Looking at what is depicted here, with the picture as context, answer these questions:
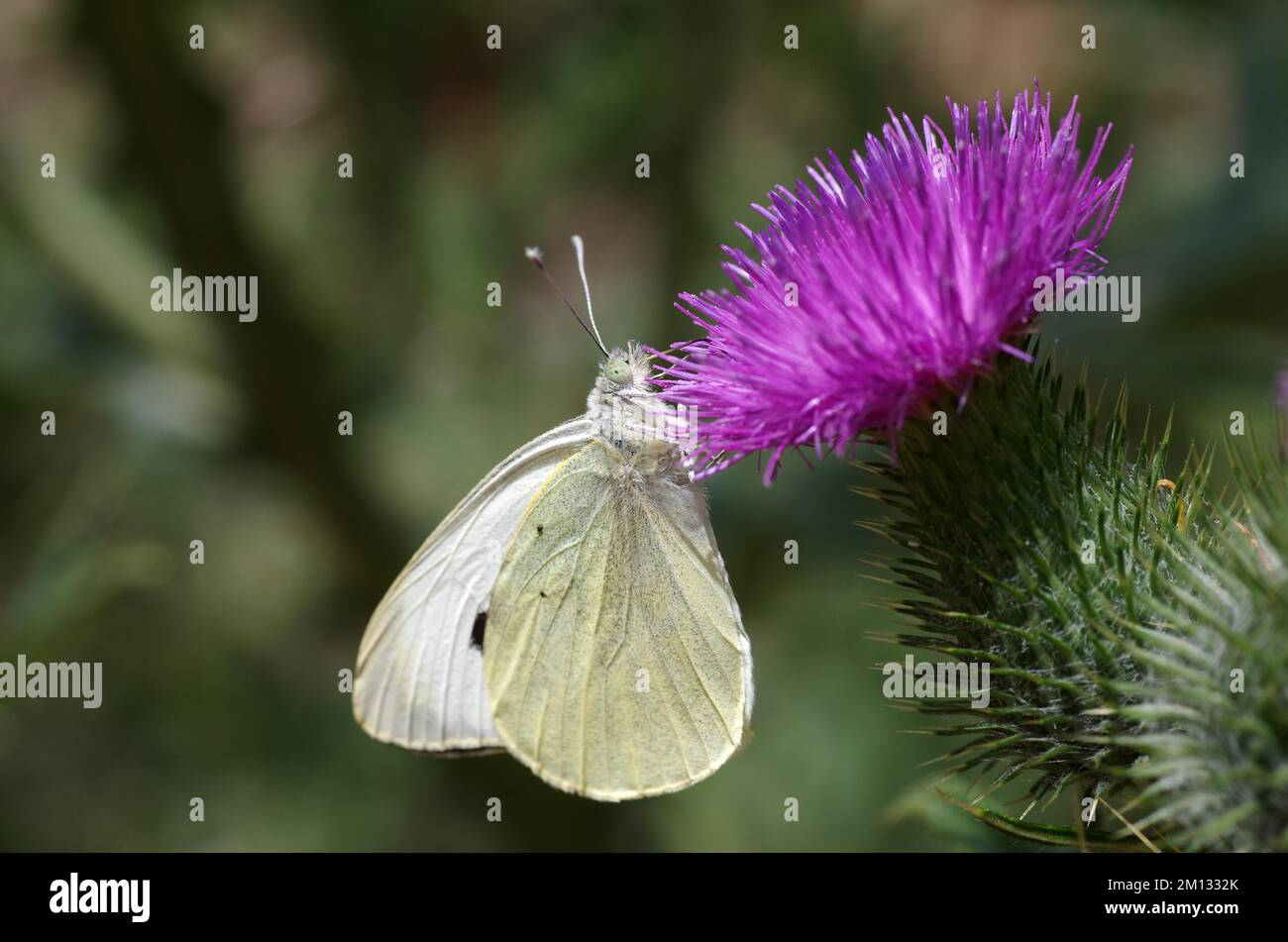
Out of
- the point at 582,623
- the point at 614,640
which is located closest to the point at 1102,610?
the point at 614,640

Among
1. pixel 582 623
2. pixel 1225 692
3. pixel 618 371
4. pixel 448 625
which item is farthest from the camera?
pixel 448 625

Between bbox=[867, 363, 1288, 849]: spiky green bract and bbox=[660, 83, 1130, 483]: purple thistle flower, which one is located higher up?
bbox=[660, 83, 1130, 483]: purple thistle flower

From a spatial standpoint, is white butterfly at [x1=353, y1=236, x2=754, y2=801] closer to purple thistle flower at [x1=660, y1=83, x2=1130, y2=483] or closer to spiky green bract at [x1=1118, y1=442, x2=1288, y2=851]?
purple thistle flower at [x1=660, y1=83, x2=1130, y2=483]

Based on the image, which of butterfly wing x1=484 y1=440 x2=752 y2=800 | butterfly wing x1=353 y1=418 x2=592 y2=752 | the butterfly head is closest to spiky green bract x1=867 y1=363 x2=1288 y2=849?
butterfly wing x1=484 y1=440 x2=752 y2=800

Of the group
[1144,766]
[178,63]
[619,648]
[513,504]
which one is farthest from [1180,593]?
[178,63]

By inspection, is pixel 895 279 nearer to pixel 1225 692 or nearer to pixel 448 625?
pixel 1225 692

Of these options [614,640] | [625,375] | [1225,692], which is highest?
[625,375]

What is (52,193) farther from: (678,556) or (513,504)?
(678,556)
